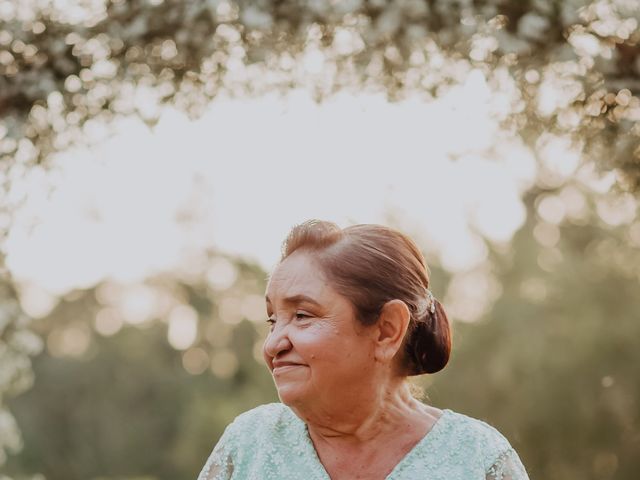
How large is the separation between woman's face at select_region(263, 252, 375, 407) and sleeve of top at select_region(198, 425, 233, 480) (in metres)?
0.36

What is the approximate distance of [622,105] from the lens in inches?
142

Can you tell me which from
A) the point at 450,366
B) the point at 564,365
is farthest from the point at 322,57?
the point at 450,366

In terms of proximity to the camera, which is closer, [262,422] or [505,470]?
[505,470]

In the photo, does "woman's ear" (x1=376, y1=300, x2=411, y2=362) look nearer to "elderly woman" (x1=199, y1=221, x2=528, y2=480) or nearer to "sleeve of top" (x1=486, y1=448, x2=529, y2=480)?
→ "elderly woman" (x1=199, y1=221, x2=528, y2=480)

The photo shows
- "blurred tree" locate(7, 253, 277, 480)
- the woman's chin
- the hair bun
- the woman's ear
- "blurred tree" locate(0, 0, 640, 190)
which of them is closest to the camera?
the woman's chin

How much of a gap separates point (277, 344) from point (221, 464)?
0.47 metres

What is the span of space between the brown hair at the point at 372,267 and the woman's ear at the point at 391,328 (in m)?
0.02

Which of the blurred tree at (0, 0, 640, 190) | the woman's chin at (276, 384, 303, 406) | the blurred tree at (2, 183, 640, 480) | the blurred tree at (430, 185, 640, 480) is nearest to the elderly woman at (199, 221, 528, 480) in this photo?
the woman's chin at (276, 384, 303, 406)

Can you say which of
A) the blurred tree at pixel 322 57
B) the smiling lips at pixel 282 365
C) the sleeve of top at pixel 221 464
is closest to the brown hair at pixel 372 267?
the smiling lips at pixel 282 365

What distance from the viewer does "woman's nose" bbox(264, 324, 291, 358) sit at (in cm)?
297

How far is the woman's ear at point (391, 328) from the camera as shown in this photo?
10.1 feet

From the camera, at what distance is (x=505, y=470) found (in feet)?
10.3

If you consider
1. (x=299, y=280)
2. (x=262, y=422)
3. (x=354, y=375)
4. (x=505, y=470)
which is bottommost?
(x=505, y=470)

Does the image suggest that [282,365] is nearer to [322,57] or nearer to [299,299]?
[299,299]
